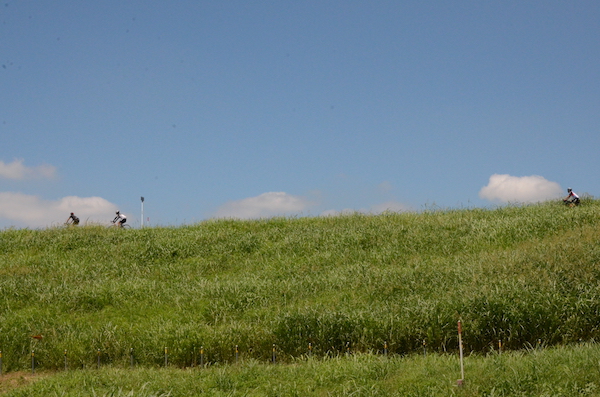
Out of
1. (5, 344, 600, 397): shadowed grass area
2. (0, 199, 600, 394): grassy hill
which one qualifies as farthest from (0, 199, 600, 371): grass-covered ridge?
(5, 344, 600, 397): shadowed grass area

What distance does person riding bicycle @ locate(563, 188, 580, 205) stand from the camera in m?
30.0

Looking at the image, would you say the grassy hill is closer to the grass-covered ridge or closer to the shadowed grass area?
the grass-covered ridge

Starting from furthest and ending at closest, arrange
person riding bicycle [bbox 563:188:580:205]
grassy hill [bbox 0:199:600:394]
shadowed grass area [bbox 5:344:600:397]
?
person riding bicycle [bbox 563:188:580:205]
grassy hill [bbox 0:199:600:394]
shadowed grass area [bbox 5:344:600:397]

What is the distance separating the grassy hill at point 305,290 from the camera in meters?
16.2

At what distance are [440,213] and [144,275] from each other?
50.7ft

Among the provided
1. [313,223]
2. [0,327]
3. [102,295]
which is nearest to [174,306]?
[102,295]

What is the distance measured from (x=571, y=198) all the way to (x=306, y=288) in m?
18.1

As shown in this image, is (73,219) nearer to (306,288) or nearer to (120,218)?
(120,218)

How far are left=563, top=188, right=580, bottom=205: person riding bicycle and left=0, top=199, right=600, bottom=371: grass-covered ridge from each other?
171 centimetres

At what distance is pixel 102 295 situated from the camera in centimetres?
2058

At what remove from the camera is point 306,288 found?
19938 mm

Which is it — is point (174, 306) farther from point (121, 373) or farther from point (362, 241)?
point (362, 241)

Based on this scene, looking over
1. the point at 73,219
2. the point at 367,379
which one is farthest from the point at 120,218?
the point at 367,379

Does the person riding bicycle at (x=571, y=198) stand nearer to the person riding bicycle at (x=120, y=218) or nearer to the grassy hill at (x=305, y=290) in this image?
the grassy hill at (x=305, y=290)
